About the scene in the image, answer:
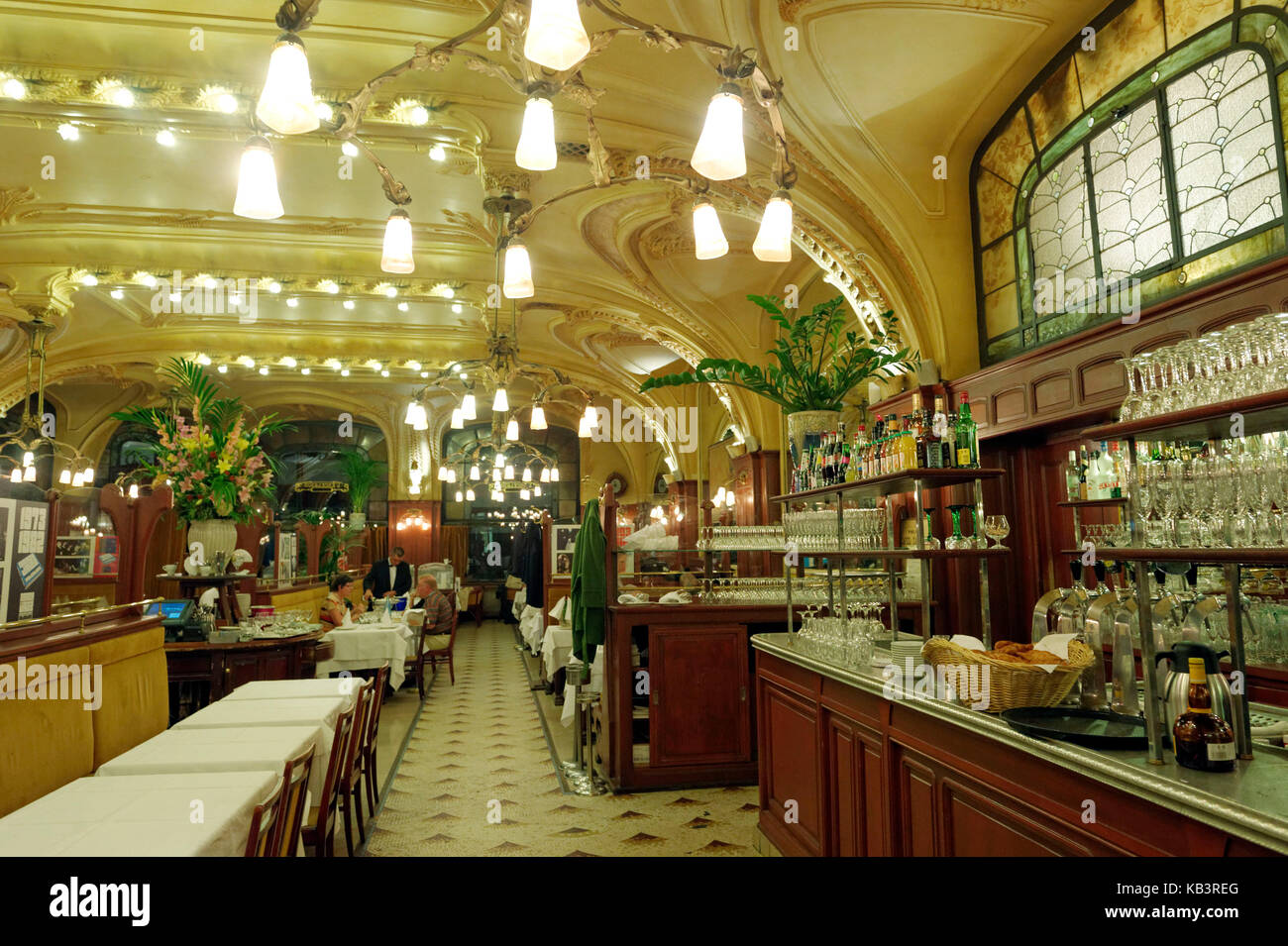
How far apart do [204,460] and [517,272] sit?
4005mm

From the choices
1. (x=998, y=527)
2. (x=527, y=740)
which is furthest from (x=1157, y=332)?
(x=527, y=740)

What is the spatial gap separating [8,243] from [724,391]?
8.22m

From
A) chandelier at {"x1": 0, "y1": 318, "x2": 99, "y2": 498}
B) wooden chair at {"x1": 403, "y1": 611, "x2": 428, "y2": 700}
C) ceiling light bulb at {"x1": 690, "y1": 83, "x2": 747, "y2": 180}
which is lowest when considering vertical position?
wooden chair at {"x1": 403, "y1": 611, "x2": 428, "y2": 700}

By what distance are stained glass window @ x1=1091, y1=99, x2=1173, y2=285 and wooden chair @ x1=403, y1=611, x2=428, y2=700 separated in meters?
7.12

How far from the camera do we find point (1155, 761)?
1.82 meters

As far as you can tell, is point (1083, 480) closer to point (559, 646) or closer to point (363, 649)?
point (559, 646)

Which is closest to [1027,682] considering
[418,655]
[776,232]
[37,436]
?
[776,232]

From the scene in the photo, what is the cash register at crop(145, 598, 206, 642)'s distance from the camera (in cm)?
545

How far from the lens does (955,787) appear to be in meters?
2.43

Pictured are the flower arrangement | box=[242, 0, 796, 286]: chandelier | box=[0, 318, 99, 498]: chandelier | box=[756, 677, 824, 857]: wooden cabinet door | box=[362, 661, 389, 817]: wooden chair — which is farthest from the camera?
box=[0, 318, 99, 498]: chandelier

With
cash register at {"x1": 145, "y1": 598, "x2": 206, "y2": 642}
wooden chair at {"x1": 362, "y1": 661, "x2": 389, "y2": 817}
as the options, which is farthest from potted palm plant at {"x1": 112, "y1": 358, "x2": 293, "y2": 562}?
wooden chair at {"x1": 362, "y1": 661, "x2": 389, "y2": 817}

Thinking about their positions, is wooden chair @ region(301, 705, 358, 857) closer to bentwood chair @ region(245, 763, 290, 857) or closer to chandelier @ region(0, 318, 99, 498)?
bentwood chair @ region(245, 763, 290, 857)

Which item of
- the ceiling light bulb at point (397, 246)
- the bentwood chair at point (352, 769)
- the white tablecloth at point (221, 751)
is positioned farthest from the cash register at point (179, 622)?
the ceiling light bulb at point (397, 246)
